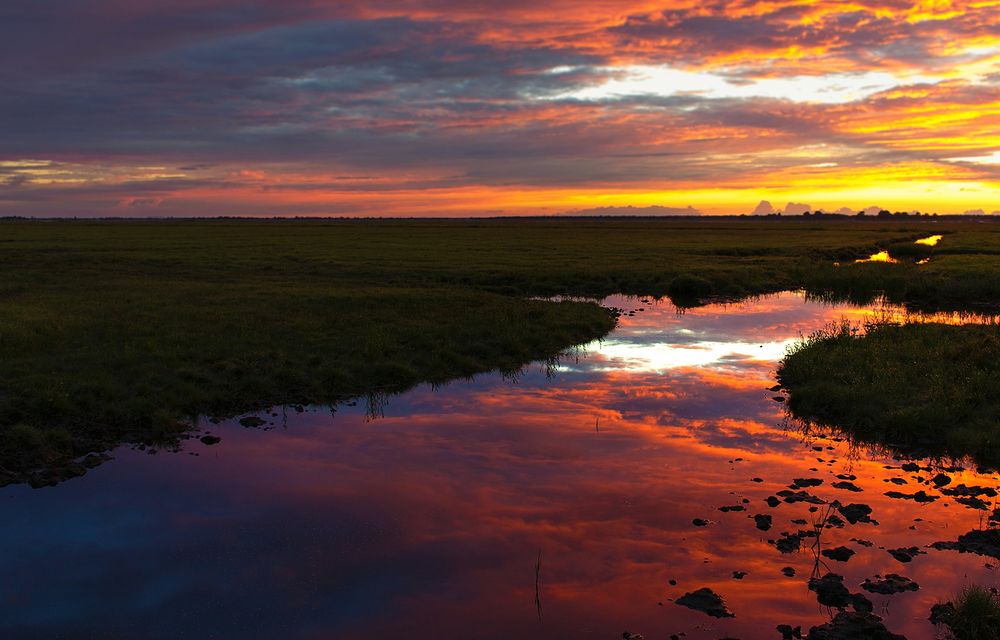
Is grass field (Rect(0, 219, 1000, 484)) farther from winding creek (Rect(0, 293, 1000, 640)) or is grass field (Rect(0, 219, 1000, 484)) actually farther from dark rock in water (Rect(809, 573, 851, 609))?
dark rock in water (Rect(809, 573, 851, 609))

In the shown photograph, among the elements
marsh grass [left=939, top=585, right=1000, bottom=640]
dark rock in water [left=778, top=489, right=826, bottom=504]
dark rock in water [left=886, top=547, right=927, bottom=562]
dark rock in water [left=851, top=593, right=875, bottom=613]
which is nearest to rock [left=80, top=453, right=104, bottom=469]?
dark rock in water [left=778, top=489, right=826, bottom=504]

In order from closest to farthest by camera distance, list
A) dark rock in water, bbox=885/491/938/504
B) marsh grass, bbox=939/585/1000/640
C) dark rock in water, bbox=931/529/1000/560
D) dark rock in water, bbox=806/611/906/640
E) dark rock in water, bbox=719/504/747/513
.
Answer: marsh grass, bbox=939/585/1000/640, dark rock in water, bbox=806/611/906/640, dark rock in water, bbox=931/529/1000/560, dark rock in water, bbox=719/504/747/513, dark rock in water, bbox=885/491/938/504

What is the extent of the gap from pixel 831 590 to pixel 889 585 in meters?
0.79

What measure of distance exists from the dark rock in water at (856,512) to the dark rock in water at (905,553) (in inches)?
37.3

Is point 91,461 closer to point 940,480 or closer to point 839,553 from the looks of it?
point 839,553

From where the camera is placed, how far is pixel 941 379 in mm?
16812

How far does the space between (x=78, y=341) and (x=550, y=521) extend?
16.5 metres

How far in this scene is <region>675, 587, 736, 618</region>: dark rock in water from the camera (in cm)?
834

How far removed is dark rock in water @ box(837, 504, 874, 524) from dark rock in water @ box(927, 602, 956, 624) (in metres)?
2.45

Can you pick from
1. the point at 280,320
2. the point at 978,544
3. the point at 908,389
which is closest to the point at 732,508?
the point at 978,544

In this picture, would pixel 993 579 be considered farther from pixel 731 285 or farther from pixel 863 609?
pixel 731 285

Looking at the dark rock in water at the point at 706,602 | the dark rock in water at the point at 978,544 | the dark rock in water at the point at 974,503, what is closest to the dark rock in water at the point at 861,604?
the dark rock in water at the point at 706,602

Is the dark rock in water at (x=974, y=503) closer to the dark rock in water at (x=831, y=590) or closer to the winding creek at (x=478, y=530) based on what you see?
the winding creek at (x=478, y=530)

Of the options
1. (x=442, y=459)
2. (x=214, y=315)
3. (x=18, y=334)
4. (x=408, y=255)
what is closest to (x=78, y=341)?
(x=18, y=334)
